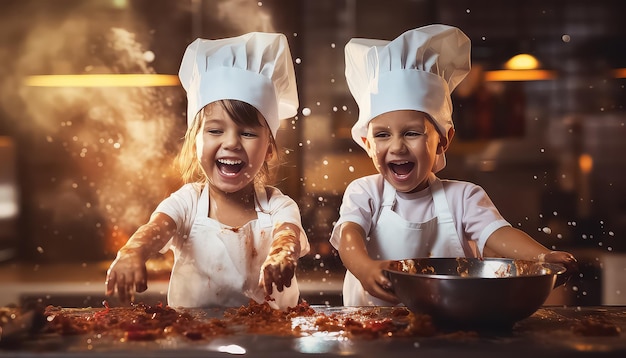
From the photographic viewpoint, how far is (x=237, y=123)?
1.57 metres

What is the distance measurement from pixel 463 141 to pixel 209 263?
0.96 m

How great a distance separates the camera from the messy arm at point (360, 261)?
1.41 m

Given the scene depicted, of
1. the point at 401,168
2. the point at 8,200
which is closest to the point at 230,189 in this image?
the point at 401,168

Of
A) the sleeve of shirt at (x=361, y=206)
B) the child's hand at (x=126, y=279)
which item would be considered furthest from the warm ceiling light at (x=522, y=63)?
the child's hand at (x=126, y=279)

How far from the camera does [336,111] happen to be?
70.0 inches

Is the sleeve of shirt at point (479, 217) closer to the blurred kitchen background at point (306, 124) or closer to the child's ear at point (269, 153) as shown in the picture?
the blurred kitchen background at point (306, 124)

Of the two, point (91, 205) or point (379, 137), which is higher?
point (379, 137)

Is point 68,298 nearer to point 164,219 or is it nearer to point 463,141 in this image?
point 164,219

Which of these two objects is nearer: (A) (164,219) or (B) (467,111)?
(A) (164,219)

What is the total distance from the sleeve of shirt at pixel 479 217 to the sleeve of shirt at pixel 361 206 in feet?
0.66

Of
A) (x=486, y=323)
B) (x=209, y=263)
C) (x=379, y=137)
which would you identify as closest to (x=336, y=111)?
(x=379, y=137)

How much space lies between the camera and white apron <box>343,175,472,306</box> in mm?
1600

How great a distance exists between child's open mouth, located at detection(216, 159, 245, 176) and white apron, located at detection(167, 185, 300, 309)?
0.09 meters

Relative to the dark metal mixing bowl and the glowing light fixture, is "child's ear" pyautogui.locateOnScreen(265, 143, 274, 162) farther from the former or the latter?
the glowing light fixture
